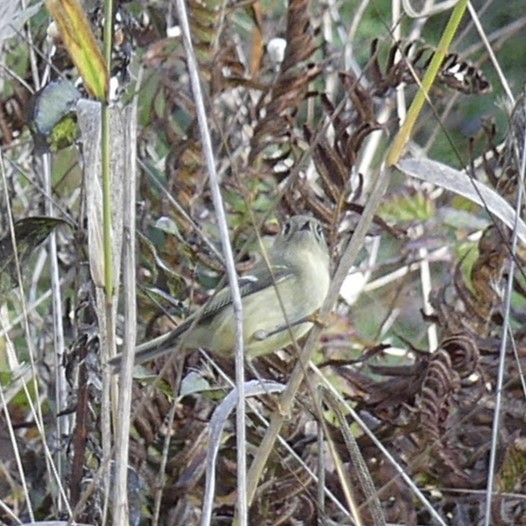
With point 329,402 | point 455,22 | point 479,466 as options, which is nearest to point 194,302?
point 479,466

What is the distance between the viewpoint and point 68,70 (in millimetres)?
2273

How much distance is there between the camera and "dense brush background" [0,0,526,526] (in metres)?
1.74

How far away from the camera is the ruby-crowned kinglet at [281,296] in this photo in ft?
6.81

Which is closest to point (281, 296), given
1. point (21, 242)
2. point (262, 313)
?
point (262, 313)

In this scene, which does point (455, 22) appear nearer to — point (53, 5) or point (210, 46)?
point (53, 5)

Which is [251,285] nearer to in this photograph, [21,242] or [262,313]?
[262,313]

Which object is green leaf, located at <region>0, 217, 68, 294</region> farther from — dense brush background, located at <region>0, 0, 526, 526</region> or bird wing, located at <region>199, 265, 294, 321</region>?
bird wing, located at <region>199, 265, 294, 321</region>

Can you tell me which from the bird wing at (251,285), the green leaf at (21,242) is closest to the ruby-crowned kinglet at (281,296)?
the bird wing at (251,285)

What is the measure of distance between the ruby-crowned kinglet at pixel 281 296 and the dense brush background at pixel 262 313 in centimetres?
4

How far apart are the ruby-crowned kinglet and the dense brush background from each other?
4 centimetres

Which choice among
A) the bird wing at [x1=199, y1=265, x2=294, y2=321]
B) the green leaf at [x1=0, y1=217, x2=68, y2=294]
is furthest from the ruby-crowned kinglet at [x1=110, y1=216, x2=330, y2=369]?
the green leaf at [x1=0, y1=217, x2=68, y2=294]

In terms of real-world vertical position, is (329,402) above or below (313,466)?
above

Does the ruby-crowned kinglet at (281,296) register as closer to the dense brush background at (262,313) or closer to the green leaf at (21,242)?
the dense brush background at (262,313)

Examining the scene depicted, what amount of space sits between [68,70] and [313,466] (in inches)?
32.5
